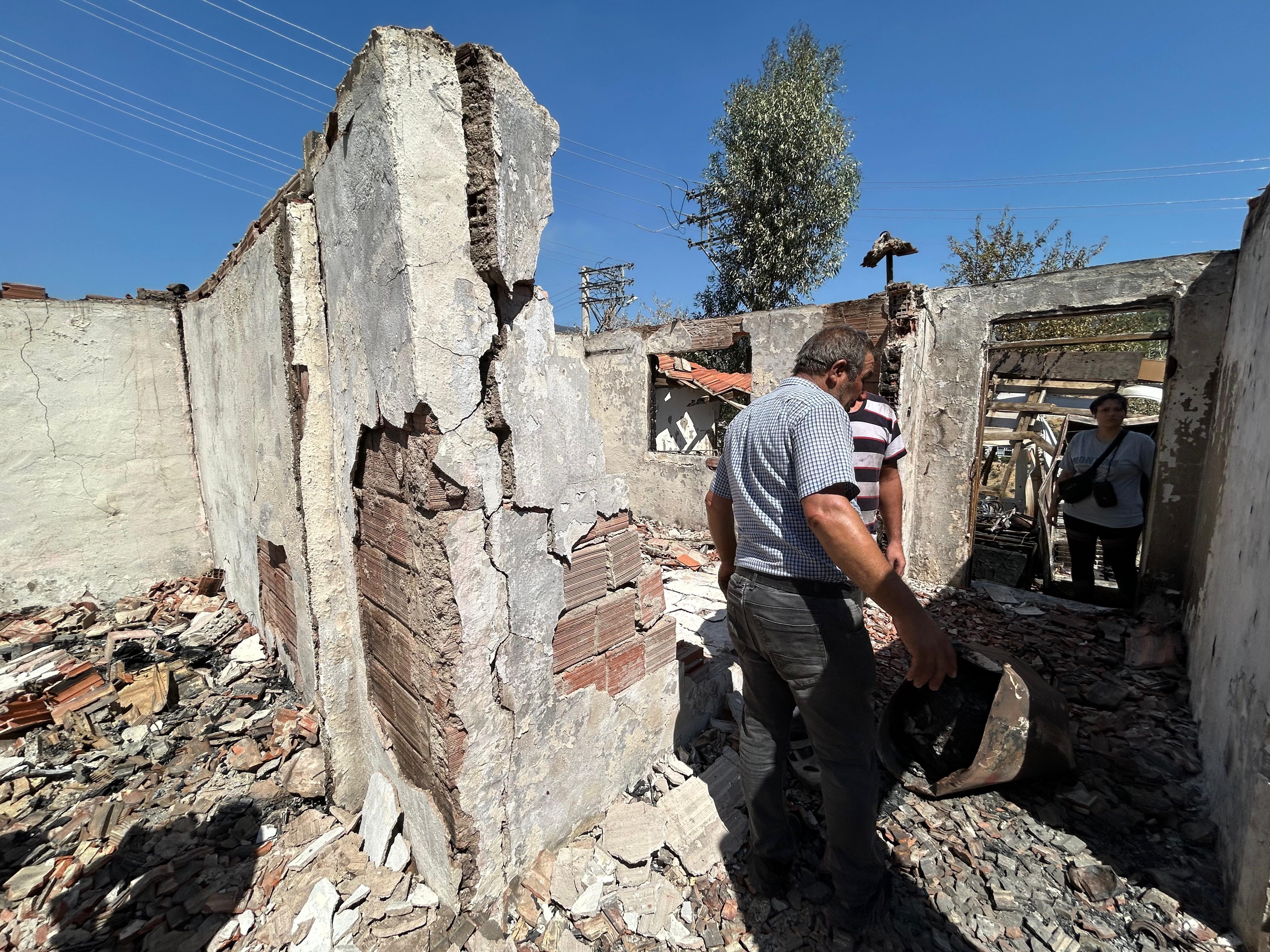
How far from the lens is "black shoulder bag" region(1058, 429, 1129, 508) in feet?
13.6

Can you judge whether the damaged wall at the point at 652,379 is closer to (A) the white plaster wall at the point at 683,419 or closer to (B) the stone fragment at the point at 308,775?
(B) the stone fragment at the point at 308,775

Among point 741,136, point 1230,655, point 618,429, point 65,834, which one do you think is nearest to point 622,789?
point 65,834

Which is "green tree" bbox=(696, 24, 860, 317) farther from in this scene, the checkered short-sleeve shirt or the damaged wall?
the checkered short-sleeve shirt

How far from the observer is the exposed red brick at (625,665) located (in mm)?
2252

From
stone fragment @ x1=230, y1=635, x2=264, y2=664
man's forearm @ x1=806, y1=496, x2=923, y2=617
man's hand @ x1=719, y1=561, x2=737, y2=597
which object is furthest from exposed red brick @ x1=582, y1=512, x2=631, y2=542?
stone fragment @ x1=230, y1=635, x2=264, y2=664

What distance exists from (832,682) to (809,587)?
296 mm

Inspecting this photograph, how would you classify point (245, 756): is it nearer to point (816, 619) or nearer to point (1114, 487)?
point (816, 619)

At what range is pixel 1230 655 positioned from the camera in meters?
2.42

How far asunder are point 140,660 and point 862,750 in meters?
4.55

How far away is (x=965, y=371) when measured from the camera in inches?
187

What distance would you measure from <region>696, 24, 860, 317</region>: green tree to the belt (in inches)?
459

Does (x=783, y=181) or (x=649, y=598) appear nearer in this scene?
(x=649, y=598)

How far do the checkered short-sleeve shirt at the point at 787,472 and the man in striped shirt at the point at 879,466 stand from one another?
110cm

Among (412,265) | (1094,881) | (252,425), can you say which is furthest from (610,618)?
(252,425)
